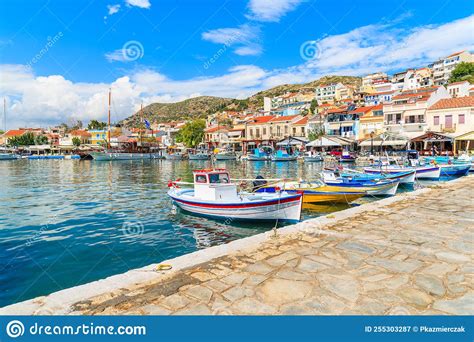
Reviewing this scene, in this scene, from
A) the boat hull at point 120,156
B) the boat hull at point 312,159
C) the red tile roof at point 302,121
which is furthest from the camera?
the red tile roof at point 302,121

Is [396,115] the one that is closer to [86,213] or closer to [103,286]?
[86,213]

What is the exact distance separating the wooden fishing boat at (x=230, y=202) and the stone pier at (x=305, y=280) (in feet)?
16.9

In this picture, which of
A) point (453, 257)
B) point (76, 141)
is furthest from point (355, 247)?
point (76, 141)

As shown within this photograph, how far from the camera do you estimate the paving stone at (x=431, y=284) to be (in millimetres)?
4598

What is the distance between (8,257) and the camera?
33.1ft

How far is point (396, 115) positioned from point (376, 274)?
59111mm

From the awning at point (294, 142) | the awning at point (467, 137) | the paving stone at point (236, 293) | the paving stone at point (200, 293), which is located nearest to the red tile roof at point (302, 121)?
the awning at point (294, 142)

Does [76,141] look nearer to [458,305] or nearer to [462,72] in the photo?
[458,305]

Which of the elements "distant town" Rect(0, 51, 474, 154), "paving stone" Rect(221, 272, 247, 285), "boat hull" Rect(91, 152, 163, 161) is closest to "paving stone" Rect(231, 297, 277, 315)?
A: "paving stone" Rect(221, 272, 247, 285)

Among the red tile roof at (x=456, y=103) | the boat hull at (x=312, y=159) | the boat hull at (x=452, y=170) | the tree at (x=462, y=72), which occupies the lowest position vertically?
the boat hull at (x=452, y=170)

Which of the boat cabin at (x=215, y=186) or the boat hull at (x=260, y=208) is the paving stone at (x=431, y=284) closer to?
the boat hull at (x=260, y=208)

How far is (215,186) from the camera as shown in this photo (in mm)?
14148
